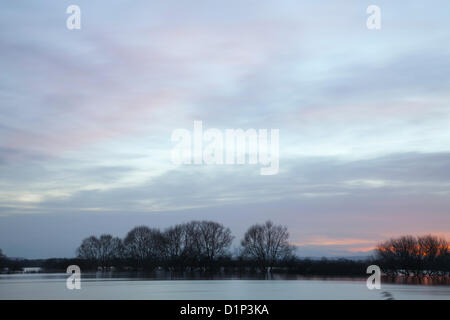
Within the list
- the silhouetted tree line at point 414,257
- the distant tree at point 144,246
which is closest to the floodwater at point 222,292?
the silhouetted tree line at point 414,257

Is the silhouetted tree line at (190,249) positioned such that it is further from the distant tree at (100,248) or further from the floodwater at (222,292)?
the floodwater at (222,292)

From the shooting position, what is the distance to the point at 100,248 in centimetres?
13838

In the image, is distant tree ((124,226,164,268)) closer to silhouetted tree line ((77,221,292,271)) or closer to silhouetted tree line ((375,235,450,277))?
silhouetted tree line ((77,221,292,271))

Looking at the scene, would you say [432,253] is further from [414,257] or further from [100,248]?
[100,248]

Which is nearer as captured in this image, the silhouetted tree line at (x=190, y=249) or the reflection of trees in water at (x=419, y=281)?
the reflection of trees in water at (x=419, y=281)

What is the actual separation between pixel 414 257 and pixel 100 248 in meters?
83.2

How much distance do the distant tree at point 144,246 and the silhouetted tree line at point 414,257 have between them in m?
52.7

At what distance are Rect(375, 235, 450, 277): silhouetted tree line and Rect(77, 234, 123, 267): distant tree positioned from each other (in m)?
71.8

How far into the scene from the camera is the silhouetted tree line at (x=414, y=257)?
9294cm

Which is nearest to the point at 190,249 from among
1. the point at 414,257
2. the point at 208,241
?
the point at 208,241

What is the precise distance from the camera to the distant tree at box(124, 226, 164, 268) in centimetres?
12325
